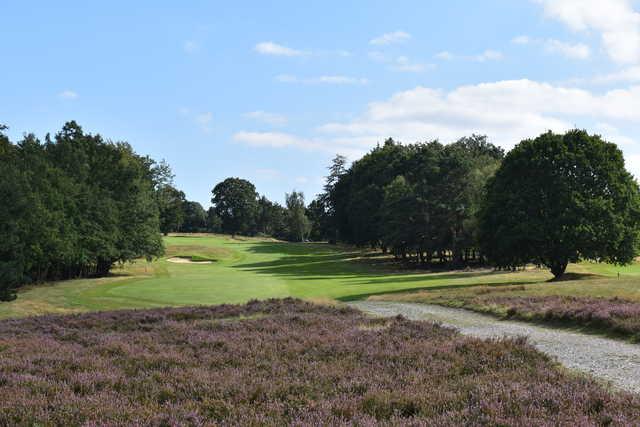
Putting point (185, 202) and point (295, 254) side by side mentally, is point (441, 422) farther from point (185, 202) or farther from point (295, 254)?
point (185, 202)

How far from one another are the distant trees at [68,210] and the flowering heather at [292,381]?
87.7 ft

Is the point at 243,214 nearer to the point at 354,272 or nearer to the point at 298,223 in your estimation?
the point at 298,223

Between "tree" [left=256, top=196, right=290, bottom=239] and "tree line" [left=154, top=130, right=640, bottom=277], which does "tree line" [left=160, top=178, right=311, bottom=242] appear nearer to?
"tree" [left=256, top=196, right=290, bottom=239]

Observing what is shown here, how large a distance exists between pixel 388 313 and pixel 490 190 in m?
24.5

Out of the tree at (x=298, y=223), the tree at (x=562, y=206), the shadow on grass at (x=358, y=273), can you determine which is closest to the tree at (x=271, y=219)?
the tree at (x=298, y=223)

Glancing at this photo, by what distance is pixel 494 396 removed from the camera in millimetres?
8562

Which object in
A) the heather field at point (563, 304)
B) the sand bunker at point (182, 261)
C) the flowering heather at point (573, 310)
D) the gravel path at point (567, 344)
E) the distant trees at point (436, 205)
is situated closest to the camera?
the gravel path at point (567, 344)

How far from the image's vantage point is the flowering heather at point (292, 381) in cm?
787

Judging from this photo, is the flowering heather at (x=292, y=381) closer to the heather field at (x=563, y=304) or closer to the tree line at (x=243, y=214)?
the heather field at (x=563, y=304)

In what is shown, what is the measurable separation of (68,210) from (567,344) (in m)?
46.6

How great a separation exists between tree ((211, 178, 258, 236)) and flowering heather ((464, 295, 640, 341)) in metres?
155

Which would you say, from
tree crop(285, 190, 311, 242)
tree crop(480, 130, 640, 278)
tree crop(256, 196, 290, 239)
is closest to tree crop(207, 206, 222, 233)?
tree crop(256, 196, 290, 239)

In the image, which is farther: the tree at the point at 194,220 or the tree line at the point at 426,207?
the tree at the point at 194,220

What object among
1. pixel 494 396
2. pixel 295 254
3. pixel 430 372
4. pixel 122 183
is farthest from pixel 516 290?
pixel 295 254
